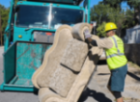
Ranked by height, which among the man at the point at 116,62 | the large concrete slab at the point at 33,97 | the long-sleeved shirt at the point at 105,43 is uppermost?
the long-sleeved shirt at the point at 105,43

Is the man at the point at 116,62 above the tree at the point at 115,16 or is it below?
below

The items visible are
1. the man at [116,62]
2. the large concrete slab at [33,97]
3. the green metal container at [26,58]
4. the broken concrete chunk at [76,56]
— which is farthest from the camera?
the green metal container at [26,58]

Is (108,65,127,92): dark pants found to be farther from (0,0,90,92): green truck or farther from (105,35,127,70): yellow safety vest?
(0,0,90,92): green truck

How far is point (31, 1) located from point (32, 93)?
11.0 feet

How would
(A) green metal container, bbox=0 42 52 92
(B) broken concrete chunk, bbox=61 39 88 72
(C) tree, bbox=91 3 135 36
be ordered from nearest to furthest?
1. (B) broken concrete chunk, bbox=61 39 88 72
2. (A) green metal container, bbox=0 42 52 92
3. (C) tree, bbox=91 3 135 36

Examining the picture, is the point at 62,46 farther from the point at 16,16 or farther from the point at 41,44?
the point at 16,16

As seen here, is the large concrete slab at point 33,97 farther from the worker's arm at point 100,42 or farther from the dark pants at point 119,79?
the worker's arm at point 100,42

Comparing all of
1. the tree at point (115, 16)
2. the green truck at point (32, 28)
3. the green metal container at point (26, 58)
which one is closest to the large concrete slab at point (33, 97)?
the green truck at point (32, 28)

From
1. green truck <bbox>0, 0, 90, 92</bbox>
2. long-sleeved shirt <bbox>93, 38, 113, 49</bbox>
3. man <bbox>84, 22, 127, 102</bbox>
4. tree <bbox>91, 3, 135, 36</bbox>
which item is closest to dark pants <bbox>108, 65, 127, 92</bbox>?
man <bbox>84, 22, 127, 102</bbox>

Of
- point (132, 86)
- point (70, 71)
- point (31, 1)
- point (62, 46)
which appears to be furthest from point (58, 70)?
point (31, 1)

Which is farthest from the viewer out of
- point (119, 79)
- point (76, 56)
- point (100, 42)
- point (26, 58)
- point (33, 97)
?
point (26, 58)

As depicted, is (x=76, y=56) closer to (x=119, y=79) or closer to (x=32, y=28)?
(x=119, y=79)

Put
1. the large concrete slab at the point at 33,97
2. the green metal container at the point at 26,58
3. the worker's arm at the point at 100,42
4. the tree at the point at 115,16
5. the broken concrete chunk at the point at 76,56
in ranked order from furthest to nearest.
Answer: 1. the tree at the point at 115,16
2. the green metal container at the point at 26,58
3. the large concrete slab at the point at 33,97
4. the broken concrete chunk at the point at 76,56
5. the worker's arm at the point at 100,42

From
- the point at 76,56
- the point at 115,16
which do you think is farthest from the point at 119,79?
the point at 115,16
